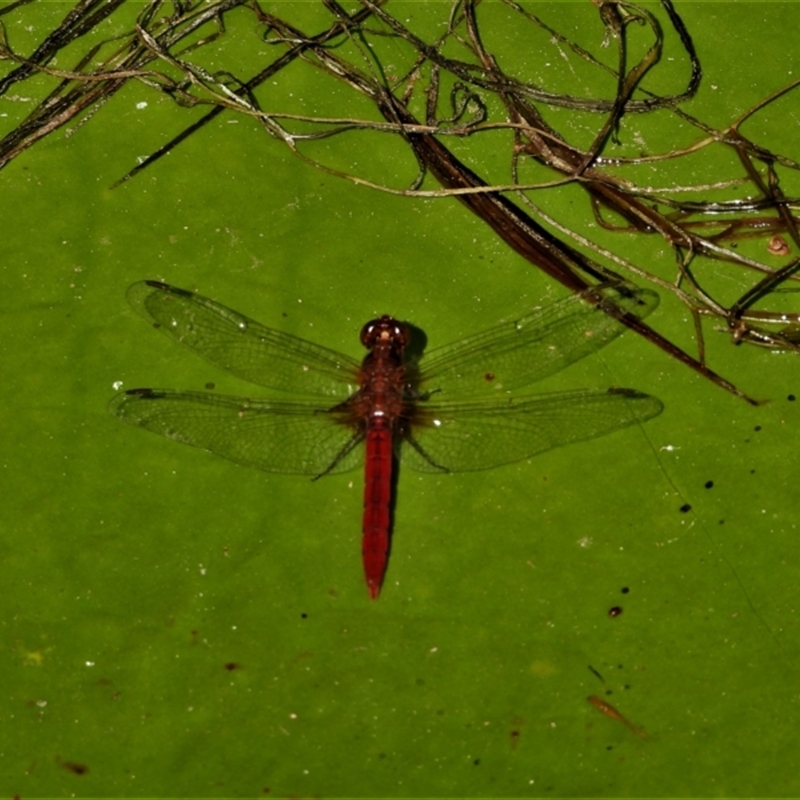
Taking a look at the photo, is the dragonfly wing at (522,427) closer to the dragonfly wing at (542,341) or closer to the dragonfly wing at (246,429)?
the dragonfly wing at (542,341)

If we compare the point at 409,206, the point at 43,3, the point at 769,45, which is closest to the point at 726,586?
the point at 409,206

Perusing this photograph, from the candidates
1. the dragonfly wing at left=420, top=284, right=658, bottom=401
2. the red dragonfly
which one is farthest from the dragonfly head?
the dragonfly wing at left=420, top=284, right=658, bottom=401

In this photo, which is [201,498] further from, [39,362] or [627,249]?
[627,249]

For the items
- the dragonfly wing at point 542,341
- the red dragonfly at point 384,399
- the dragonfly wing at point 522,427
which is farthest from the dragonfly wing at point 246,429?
the dragonfly wing at point 542,341

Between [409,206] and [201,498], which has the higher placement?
[409,206]

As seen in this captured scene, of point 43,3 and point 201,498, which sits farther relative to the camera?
point 43,3


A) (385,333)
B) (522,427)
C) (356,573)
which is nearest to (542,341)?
(522,427)

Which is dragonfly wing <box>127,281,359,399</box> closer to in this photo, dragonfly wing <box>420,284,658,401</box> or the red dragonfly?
the red dragonfly
